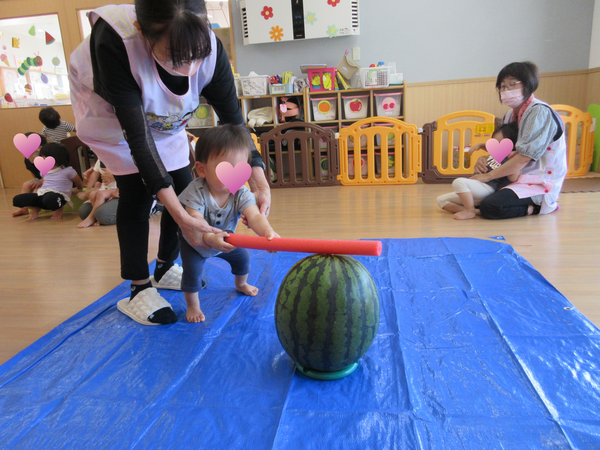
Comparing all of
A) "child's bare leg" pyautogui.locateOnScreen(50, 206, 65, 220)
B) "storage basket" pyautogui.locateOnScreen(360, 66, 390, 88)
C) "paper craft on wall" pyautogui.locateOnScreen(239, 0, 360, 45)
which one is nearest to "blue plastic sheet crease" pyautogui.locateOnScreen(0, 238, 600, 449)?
"child's bare leg" pyautogui.locateOnScreen(50, 206, 65, 220)

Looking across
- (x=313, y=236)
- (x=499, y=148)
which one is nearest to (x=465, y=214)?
(x=499, y=148)

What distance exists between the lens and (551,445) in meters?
0.80

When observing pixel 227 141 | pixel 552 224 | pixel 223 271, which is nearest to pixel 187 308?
pixel 223 271

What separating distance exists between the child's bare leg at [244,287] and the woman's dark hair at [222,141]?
506mm

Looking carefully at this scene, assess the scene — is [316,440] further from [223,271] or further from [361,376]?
[223,271]

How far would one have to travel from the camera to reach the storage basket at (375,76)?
14.2 ft

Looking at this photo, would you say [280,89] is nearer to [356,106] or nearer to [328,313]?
[356,106]

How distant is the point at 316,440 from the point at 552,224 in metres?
2.12

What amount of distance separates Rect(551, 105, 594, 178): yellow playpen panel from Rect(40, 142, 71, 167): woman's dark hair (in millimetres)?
4537

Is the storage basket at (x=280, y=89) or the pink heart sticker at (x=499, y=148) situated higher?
the storage basket at (x=280, y=89)

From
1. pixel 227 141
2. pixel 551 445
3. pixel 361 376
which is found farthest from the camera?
pixel 227 141

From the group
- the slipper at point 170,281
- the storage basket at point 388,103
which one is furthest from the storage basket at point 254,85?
the slipper at point 170,281

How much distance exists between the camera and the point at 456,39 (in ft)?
14.7

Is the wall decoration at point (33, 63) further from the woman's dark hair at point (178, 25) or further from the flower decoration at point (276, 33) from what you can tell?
the woman's dark hair at point (178, 25)
